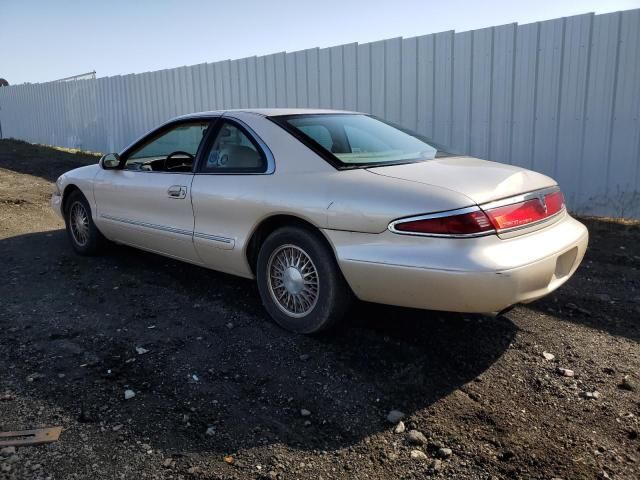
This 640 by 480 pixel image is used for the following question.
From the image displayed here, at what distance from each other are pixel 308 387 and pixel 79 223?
382 centimetres

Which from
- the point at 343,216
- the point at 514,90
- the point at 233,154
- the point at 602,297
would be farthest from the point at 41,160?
the point at 602,297

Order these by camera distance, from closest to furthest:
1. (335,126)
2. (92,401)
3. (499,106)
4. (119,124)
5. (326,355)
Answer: (92,401) → (326,355) → (335,126) → (499,106) → (119,124)

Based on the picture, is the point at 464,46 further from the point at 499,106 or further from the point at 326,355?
the point at 326,355

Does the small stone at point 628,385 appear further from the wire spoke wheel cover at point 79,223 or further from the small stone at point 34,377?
the wire spoke wheel cover at point 79,223

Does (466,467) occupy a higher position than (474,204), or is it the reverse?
(474,204)

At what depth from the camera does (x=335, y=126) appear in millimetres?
4316

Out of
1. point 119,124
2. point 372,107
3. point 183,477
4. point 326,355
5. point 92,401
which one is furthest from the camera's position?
point 119,124

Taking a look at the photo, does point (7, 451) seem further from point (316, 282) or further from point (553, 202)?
point (553, 202)

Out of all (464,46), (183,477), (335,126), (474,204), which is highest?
(464,46)

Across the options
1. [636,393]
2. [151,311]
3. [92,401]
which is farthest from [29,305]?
[636,393]

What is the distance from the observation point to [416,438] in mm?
2740

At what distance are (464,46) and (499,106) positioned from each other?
95cm

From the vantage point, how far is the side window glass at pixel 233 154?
4.13 meters

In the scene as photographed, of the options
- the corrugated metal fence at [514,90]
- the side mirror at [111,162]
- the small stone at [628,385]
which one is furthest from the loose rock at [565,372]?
the corrugated metal fence at [514,90]
